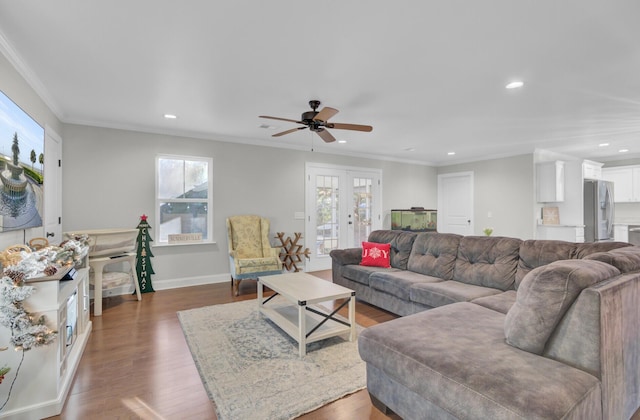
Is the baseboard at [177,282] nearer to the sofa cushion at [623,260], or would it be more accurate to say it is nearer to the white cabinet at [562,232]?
the sofa cushion at [623,260]

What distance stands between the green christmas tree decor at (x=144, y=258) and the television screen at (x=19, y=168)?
1.45 metres

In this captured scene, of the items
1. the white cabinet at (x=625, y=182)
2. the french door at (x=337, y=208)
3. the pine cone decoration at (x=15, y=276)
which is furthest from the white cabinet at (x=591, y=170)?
the pine cone decoration at (x=15, y=276)

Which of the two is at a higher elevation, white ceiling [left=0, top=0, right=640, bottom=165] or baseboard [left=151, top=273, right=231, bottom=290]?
white ceiling [left=0, top=0, right=640, bottom=165]

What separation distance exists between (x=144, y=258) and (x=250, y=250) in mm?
1469

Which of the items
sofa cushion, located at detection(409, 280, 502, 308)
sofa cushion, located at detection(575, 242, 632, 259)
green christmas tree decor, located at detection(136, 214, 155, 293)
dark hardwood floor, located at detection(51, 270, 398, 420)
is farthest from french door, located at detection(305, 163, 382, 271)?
sofa cushion, located at detection(575, 242, 632, 259)

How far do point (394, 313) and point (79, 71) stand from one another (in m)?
3.76

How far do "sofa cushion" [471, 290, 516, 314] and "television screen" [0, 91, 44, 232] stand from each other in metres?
3.47

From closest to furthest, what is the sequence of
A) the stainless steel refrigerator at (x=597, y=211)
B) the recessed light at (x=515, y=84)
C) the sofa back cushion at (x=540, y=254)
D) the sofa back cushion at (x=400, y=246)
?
the sofa back cushion at (x=540, y=254)
the recessed light at (x=515, y=84)
the sofa back cushion at (x=400, y=246)
the stainless steel refrigerator at (x=597, y=211)

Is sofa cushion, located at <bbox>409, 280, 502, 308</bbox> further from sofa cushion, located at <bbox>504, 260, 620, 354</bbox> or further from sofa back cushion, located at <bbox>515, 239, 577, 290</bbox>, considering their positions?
sofa cushion, located at <bbox>504, 260, 620, 354</bbox>

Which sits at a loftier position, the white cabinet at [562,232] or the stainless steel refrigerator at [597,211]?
the stainless steel refrigerator at [597,211]

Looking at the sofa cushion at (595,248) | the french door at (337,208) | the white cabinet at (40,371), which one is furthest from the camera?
the french door at (337,208)

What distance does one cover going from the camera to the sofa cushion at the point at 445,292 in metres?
2.68

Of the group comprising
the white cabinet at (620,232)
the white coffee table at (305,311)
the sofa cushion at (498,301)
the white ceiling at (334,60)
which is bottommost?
the white coffee table at (305,311)

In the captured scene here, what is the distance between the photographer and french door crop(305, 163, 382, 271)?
19.3ft
